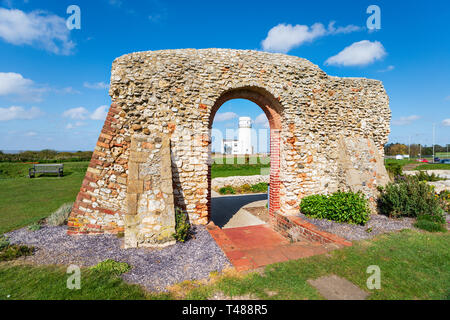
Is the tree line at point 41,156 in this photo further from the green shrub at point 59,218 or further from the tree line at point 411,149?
the tree line at point 411,149

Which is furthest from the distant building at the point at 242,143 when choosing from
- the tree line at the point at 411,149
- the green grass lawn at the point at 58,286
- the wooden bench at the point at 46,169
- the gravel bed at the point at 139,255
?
the tree line at the point at 411,149

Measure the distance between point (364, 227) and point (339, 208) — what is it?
75 cm

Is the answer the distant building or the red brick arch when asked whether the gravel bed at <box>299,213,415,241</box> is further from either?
the distant building

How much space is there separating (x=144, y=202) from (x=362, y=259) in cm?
453

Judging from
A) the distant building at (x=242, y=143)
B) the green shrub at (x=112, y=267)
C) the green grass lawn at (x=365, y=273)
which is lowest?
the green grass lawn at (x=365, y=273)

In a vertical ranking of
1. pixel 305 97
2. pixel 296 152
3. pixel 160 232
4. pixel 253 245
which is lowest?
pixel 253 245

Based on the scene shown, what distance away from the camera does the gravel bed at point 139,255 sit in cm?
344

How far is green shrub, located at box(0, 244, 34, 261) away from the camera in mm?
3963

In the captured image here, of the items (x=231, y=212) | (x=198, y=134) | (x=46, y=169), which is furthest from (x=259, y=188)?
(x=46, y=169)

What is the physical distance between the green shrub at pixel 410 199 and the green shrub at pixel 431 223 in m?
0.22

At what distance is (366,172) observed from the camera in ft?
22.7

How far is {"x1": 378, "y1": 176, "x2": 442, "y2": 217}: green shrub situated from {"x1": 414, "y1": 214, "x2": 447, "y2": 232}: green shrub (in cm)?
22
